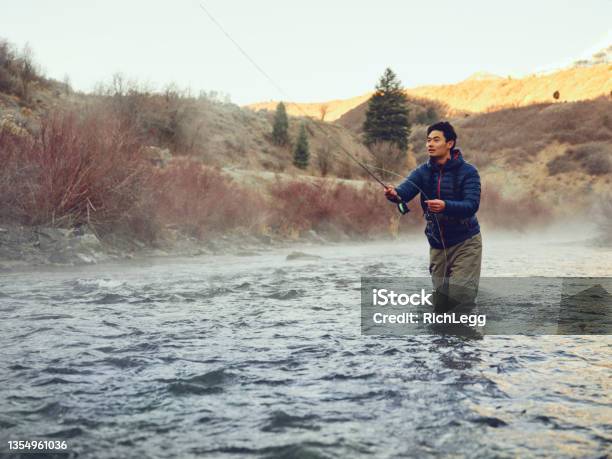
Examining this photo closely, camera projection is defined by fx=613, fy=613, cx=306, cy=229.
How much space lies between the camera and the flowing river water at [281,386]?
296 cm

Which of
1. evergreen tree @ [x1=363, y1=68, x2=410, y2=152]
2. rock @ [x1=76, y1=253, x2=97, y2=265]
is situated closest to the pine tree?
evergreen tree @ [x1=363, y1=68, x2=410, y2=152]

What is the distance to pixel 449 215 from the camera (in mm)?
5762

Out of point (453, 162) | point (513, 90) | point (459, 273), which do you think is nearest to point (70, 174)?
point (453, 162)

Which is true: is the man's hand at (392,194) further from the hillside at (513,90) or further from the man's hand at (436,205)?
the hillside at (513,90)

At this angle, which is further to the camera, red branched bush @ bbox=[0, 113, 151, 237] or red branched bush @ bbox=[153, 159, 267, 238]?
red branched bush @ bbox=[153, 159, 267, 238]

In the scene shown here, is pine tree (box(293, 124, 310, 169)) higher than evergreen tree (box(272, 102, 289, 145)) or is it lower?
lower

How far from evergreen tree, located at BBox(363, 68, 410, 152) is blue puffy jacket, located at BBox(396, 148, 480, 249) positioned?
52.0 meters

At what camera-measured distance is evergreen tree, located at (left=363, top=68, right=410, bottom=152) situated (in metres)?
57.7

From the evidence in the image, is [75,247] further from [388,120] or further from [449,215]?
[388,120]

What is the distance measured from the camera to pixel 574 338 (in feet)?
18.2

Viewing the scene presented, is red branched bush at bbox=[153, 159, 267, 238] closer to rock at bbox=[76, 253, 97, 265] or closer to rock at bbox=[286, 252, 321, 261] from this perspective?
rock at bbox=[76, 253, 97, 265]
